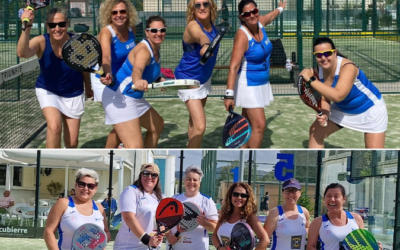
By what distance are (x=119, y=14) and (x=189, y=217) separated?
6.27ft

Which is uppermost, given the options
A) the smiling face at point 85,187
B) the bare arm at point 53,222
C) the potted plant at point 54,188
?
the smiling face at point 85,187

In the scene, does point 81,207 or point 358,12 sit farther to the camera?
point 358,12

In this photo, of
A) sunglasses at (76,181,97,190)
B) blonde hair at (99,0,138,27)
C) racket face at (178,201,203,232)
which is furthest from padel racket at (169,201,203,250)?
blonde hair at (99,0,138,27)

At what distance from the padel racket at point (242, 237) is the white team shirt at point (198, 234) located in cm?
41

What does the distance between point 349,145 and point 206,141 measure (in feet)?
5.72

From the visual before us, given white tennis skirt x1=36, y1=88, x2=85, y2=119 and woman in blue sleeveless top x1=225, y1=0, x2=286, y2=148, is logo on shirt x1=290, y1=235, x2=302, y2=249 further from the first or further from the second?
white tennis skirt x1=36, y1=88, x2=85, y2=119

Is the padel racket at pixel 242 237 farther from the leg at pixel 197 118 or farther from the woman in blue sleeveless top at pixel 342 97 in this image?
the leg at pixel 197 118

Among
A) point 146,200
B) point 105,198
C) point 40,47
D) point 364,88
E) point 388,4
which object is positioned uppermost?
point 388,4

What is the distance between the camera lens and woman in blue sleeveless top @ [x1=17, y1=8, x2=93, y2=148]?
562 centimetres

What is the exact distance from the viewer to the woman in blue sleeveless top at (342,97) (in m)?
5.25

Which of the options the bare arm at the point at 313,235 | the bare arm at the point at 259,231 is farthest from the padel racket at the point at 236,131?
the bare arm at the point at 313,235

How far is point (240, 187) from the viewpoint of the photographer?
16.3 feet

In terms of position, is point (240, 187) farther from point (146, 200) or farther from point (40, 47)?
point (40, 47)

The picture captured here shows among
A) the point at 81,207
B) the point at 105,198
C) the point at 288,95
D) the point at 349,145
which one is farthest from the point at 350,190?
the point at 81,207
